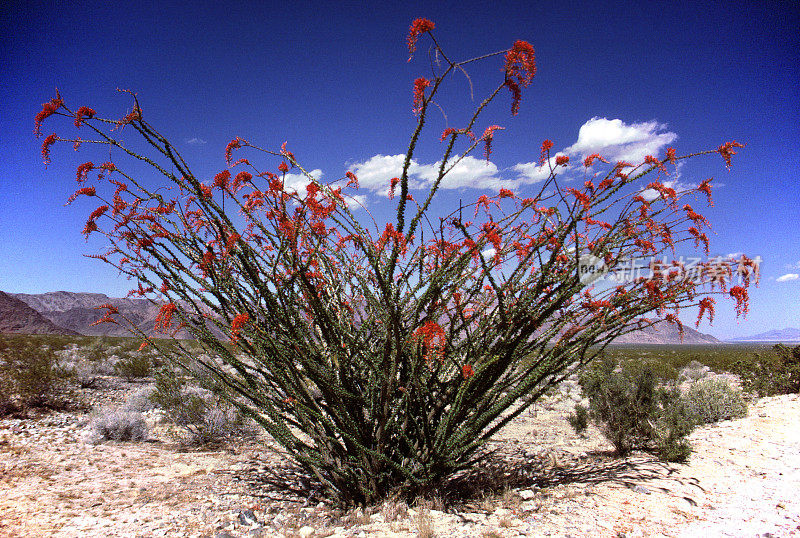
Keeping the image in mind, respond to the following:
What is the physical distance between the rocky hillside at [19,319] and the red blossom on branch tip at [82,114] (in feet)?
249

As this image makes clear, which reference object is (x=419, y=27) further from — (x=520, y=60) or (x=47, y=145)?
(x=47, y=145)

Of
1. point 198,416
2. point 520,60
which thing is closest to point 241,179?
point 520,60

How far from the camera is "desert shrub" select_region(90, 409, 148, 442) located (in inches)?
248

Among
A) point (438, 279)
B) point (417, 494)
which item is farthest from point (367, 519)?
point (438, 279)

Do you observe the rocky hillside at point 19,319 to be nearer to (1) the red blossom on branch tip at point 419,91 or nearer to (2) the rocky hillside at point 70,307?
(2) the rocky hillside at point 70,307

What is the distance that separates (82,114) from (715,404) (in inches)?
379

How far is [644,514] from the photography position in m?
3.16

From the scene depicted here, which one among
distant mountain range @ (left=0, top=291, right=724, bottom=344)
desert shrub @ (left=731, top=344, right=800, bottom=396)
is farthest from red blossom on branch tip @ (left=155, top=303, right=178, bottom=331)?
distant mountain range @ (left=0, top=291, right=724, bottom=344)

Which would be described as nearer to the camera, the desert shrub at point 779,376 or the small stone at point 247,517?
the small stone at point 247,517

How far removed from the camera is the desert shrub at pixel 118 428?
20.7 ft

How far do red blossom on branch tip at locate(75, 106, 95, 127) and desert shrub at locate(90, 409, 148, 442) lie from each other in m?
5.70

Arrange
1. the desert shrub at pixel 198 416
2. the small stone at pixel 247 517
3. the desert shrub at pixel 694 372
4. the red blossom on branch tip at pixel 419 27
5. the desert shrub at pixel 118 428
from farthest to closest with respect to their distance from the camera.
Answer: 1. the desert shrub at pixel 694 372
2. the desert shrub at pixel 198 416
3. the desert shrub at pixel 118 428
4. the small stone at pixel 247 517
5. the red blossom on branch tip at pixel 419 27

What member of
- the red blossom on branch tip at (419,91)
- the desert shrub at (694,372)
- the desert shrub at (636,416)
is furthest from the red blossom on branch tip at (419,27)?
the desert shrub at (694,372)

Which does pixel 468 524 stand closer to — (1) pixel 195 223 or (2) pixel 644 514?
(2) pixel 644 514
